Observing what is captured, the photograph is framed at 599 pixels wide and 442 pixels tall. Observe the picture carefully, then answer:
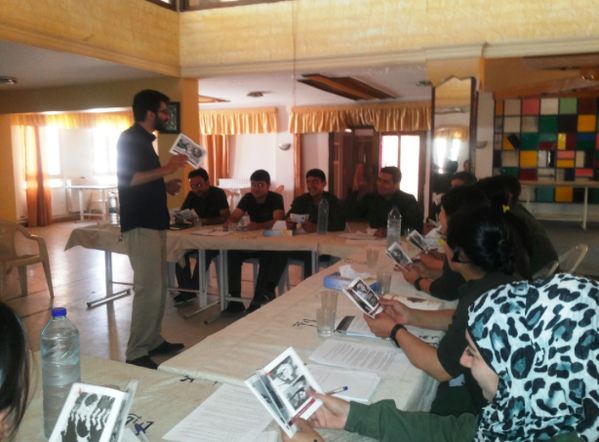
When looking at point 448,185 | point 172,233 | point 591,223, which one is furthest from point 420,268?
point 591,223

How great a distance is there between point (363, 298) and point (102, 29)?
→ 426 centimetres

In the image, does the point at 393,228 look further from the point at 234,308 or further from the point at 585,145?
the point at 585,145

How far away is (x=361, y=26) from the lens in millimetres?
4914

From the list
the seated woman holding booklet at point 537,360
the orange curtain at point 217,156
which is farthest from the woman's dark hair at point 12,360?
the orange curtain at point 217,156

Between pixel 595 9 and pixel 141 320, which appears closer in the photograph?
pixel 141 320

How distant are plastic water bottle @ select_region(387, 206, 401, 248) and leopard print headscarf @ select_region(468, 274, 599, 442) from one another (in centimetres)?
235

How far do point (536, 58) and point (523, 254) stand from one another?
3431 millimetres

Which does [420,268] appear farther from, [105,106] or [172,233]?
[105,106]

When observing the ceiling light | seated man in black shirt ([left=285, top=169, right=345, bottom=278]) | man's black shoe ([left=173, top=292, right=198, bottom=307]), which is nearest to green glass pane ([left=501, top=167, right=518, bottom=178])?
seated man in black shirt ([left=285, top=169, right=345, bottom=278])

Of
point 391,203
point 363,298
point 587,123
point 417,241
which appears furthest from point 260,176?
point 587,123

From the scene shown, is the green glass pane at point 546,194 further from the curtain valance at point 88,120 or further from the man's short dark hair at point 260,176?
the curtain valance at point 88,120

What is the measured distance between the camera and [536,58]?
4.74 m

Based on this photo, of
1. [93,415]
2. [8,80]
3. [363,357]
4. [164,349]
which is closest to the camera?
[93,415]

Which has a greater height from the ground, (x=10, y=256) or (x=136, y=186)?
(x=136, y=186)
